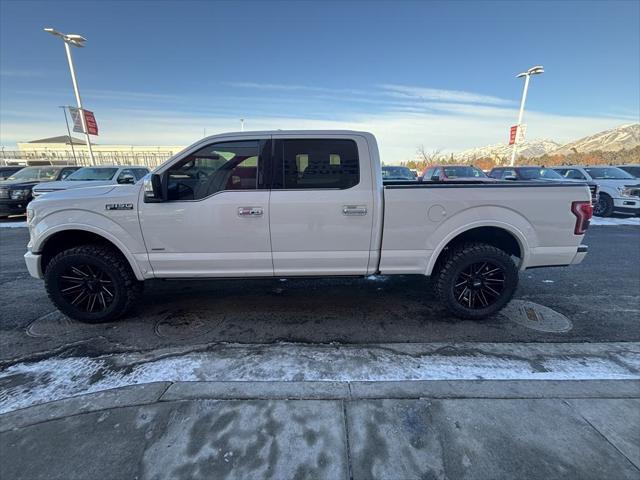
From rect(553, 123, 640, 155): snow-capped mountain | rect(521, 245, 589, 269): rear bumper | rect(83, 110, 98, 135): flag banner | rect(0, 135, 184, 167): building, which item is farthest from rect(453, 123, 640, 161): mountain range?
rect(521, 245, 589, 269): rear bumper

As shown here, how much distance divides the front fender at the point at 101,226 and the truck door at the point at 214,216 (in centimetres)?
12

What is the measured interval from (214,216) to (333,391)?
1.97 meters

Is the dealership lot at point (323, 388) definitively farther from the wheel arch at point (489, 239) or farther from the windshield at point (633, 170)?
the windshield at point (633, 170)

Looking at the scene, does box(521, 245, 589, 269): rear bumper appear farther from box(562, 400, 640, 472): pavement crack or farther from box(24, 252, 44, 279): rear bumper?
box(24, 252, 44, 279): rear bumper

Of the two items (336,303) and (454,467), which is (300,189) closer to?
(336,303)

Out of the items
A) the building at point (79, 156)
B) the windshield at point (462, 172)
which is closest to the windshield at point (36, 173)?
the building at point (79, 156)

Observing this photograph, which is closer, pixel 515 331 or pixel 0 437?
pixel 0 437

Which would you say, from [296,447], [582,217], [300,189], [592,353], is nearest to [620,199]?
[582,217]

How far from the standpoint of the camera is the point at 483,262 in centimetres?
334

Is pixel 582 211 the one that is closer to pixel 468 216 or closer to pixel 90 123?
pixel 468 216

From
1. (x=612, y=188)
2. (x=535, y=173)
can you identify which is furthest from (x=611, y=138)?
(x=535, y=173)

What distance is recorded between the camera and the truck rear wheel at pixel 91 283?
10.6 feet

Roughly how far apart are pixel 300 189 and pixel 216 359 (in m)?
1.80

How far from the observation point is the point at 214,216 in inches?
121
